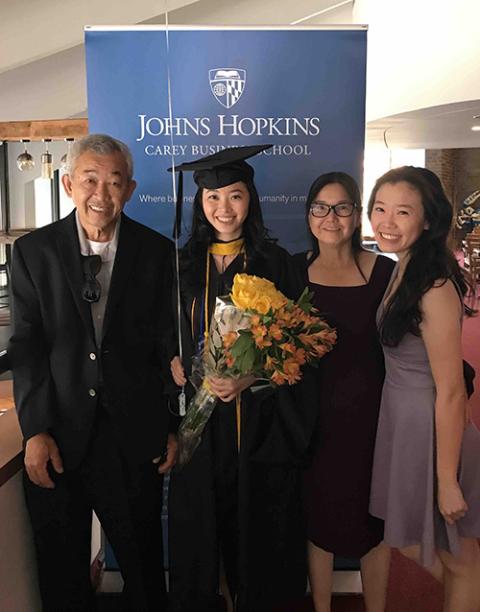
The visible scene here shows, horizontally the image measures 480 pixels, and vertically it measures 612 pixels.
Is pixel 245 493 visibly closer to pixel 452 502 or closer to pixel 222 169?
pixel 452 502

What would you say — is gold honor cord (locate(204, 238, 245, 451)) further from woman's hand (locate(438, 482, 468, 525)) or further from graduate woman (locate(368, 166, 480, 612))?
woman's hand (locate(438, 482, 468, 525))

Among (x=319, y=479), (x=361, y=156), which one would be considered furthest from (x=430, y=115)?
(x=319, y=479)

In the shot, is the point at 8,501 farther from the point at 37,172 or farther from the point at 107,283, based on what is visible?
the point at 37,172

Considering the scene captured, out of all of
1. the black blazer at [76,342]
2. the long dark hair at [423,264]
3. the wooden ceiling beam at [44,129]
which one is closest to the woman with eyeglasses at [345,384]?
the long dark hair at [423,264]

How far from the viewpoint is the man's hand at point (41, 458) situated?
5.79 ft

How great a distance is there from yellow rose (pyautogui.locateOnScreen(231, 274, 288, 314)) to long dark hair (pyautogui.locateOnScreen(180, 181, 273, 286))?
0.28 m

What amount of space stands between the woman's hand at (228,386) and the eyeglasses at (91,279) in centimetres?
43

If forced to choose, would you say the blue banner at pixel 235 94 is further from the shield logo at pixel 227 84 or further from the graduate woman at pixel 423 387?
the graduate woman at pixel 423 387

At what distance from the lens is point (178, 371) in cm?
191

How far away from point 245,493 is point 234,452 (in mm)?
138

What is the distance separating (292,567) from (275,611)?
0.50m

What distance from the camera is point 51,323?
175 cm

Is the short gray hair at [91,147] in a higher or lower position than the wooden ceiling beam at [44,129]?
lower

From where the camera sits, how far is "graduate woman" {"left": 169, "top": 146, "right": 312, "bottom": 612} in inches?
74.3
